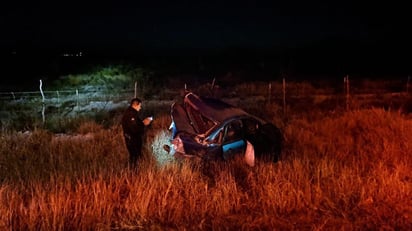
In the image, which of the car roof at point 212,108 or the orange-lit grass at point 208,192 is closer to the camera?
the orange-lit grass at point 208,192

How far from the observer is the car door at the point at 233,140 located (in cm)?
835

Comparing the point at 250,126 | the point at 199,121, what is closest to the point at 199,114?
the point at 199,121

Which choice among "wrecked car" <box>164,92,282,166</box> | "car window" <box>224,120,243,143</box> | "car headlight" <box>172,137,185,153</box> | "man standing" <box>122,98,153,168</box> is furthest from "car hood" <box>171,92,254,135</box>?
"man standing" <box>122,98,153,168</box>

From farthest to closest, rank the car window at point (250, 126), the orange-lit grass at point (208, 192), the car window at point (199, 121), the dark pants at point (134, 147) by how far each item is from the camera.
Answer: the car window at point (250, 126), the car window at point (199, 121), the dark pants at point (134, 147), the orange-lit grass at point (208, 192)

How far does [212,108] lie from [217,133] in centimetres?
78

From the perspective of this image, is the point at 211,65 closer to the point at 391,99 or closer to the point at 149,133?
the point at 391,99

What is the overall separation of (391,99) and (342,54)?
149 ft

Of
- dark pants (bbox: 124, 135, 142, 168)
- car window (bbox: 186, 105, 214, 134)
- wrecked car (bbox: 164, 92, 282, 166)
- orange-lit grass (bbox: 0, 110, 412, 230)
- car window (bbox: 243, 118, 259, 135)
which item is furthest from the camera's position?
car window (bbox: 243, 118, 259, 135)

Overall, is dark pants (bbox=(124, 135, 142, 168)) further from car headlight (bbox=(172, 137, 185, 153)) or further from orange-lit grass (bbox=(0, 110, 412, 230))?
car headlight (bbox=(172, 137, 185, 153))

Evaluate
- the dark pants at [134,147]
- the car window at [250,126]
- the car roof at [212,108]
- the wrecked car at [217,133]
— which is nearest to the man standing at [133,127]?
the dark pants at [134,147]

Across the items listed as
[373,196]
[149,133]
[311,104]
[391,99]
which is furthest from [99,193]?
[391,99]

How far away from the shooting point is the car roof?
861 centimetres

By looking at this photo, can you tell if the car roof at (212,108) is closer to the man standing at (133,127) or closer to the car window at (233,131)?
the car window at (233,131)

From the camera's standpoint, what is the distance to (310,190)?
6652mm
